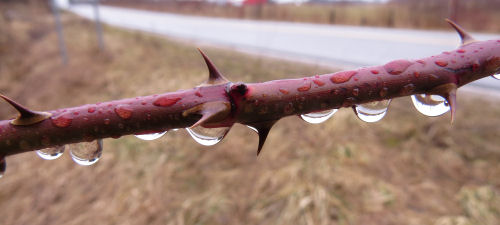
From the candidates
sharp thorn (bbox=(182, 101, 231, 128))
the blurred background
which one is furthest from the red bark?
the blurred background

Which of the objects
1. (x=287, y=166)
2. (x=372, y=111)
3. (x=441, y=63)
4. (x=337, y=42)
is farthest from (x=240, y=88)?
(x=337, y=42)

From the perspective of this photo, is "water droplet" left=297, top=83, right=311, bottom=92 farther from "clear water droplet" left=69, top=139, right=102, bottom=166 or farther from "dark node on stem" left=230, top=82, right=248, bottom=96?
"clear water droplet" left=69, top=139, right=102, bottom=166

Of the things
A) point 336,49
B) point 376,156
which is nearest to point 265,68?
point 336,49

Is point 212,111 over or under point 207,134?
over

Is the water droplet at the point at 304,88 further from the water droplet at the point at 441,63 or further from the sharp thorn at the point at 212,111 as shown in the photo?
the water droplet at the point at 441,63

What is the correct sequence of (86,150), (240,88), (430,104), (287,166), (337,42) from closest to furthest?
1. (240,88)
2. (86,150)
3. (430,104)
4. (287,166)
5. (337,42)

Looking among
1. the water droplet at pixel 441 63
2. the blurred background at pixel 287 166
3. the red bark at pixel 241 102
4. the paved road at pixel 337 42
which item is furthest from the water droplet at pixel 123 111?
the paved road at pixel 337 42

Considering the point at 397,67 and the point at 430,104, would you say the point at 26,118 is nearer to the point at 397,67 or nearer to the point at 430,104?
the point at 397,67

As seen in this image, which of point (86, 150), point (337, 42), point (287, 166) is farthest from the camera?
point (337, 42)

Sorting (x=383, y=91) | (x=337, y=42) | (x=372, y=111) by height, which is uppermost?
(x=383, y=91)
